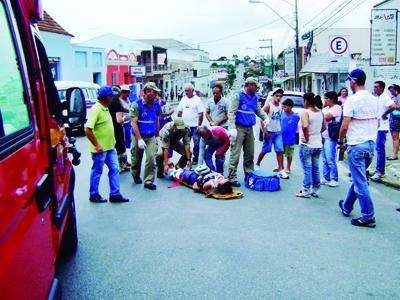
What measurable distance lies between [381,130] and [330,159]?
1.27 metres

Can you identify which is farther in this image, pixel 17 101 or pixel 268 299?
pixel 268 299

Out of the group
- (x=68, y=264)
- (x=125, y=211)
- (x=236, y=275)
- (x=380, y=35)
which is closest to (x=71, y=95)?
(x=68, y=264)

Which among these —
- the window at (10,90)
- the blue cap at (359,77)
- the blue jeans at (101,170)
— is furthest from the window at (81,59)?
the window at (10,90)

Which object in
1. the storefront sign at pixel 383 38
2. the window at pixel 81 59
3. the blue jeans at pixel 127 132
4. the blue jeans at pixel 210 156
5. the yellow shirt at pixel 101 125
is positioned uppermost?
the window at pixel 81 59

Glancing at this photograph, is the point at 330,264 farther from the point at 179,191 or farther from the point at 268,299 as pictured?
the point at 179,191

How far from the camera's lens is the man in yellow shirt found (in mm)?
6945

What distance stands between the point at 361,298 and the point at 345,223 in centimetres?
228

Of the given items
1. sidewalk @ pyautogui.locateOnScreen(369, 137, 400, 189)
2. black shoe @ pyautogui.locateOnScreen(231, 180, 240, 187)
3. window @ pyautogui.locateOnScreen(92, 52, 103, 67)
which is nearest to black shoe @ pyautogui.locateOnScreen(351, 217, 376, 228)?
sidewalk @ pyautogui.locateOnScreen(369, 137, 400, 189)

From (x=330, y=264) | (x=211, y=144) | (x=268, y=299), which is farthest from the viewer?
(x=211, y=144)

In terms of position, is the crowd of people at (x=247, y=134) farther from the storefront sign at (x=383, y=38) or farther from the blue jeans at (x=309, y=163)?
the storefront sign at (x=383, y=38)

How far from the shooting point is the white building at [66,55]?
1148 inches

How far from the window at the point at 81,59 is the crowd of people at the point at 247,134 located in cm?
2498

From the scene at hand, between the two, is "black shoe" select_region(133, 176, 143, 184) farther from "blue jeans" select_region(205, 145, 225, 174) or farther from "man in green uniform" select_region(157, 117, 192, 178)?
"blue jeans" select_region(205, 145, 225, 174)

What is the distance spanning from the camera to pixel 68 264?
4.79 meters
